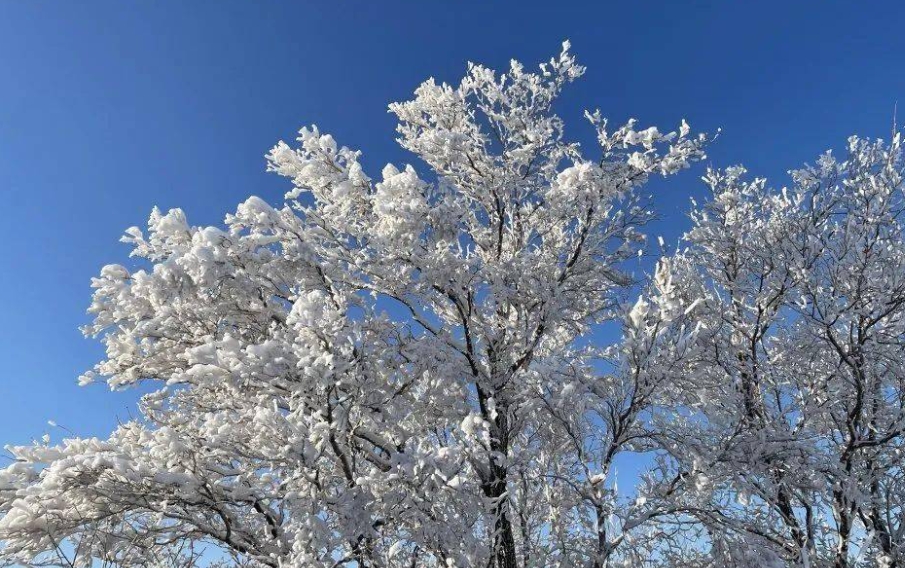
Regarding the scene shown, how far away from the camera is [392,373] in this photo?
7.36 m

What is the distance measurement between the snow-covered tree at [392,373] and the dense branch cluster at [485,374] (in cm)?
4

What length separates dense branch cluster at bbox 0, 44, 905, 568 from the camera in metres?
5.89

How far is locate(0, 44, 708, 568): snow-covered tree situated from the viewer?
19.1ft

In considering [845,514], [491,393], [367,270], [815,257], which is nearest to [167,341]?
[367,270]

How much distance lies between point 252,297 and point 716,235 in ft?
28.4

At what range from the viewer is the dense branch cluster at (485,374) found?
5.89 meters

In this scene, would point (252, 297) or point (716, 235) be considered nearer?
point (252, 297)

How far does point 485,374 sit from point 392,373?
1.37 metres

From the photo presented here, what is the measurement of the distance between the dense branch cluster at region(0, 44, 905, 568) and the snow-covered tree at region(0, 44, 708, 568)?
0.13ft

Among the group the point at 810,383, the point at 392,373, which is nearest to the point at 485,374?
the point at 392,373

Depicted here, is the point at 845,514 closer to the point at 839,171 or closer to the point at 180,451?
the point at 839,171

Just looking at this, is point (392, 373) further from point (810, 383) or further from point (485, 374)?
point (810, 383)

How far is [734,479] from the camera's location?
6.49 m

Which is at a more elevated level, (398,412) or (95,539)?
(398,412)
